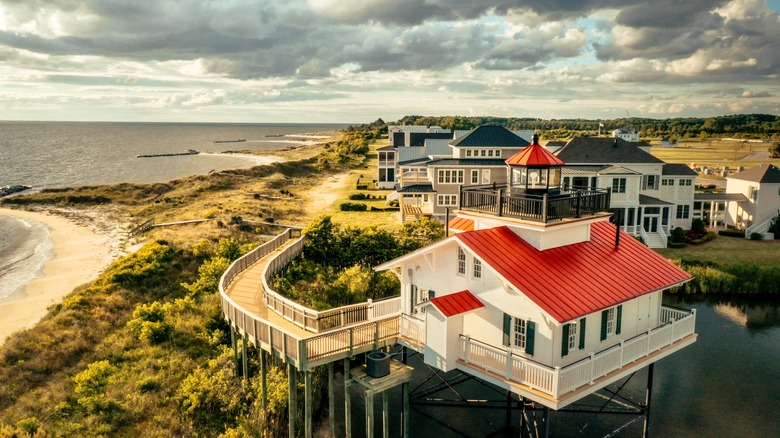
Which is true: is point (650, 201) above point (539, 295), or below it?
below

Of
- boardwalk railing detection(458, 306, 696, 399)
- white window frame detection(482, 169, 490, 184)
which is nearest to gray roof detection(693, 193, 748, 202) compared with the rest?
white window frame detection(482, 169, 490, 184)

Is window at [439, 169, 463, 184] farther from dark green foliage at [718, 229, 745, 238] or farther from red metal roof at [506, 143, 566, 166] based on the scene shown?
red metal roof at [506, 143, 566, 166]

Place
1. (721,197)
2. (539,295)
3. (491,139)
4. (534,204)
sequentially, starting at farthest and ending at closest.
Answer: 1. (491,139)
2. (721,197)
3. (534,204)
4. (539,295)

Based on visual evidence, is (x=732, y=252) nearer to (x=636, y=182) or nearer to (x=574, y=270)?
(x=636, y=182)

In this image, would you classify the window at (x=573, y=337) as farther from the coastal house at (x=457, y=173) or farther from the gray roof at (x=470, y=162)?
the gray roof at (x=470, y=162)

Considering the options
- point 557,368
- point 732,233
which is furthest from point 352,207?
point 557,368

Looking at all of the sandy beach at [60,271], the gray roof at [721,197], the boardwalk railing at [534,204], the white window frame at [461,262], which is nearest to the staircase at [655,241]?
the gray roof at [721,197]

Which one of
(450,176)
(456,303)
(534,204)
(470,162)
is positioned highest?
(534,204)
